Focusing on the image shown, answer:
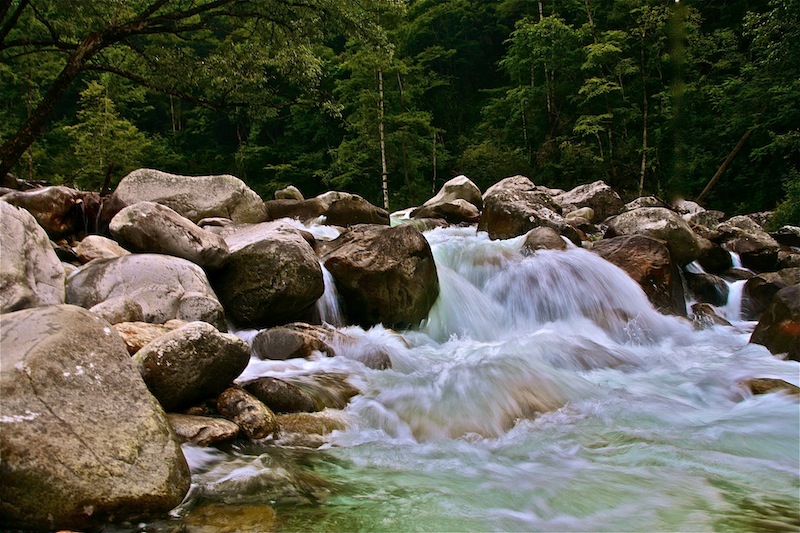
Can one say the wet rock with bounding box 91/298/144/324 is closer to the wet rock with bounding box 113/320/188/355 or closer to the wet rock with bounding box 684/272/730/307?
the wet rock with bounding box 113/320/188/355

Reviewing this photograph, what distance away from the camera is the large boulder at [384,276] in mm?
7551

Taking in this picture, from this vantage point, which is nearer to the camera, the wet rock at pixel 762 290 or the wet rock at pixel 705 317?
the wet rock at pixel 705 317

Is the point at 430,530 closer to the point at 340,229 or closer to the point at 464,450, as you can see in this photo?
the point at 464,450

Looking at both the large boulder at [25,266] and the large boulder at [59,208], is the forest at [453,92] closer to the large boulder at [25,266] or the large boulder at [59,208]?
the large boulder at [59,208]

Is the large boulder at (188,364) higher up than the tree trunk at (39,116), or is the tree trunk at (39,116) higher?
the tree trunk at (39,116)

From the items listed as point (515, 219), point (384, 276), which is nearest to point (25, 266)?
point (384, 276)

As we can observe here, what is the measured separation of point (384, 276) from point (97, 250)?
3978 mm

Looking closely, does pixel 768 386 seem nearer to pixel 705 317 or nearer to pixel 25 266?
pixel 705 317

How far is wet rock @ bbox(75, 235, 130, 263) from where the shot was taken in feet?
23.1

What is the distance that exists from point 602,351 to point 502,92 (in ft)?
84.0

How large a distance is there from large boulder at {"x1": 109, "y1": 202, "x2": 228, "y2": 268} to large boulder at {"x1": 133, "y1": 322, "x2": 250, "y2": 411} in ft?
9.17

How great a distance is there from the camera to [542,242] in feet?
32.5

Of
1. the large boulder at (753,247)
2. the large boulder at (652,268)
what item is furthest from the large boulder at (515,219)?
the large boulder at (753,247)

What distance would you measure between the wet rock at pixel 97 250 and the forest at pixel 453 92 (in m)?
2.50
